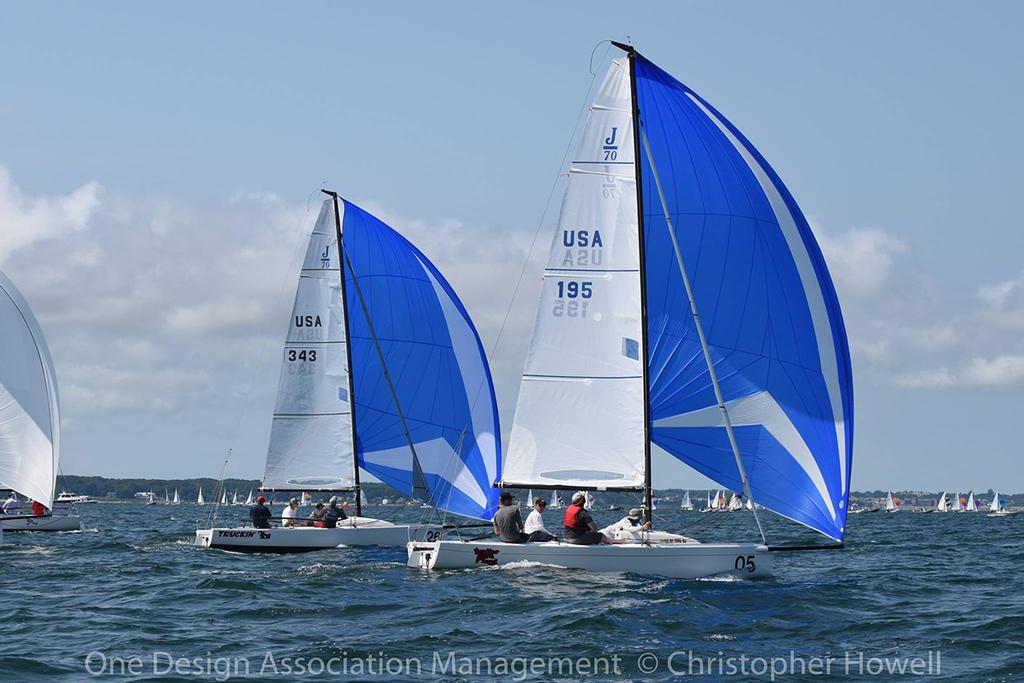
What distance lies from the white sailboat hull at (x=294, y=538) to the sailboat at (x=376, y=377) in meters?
2.00

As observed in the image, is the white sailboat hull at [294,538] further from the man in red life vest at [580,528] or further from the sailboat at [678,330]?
the man in red life vest at [580,528]

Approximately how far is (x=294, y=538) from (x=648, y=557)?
1165 centimetres

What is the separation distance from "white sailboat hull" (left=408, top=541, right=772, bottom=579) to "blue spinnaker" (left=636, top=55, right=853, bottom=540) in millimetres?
1177

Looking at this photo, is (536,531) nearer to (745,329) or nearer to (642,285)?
(642,285)

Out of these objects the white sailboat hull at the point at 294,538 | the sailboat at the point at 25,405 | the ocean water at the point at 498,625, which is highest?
the sailboat at the point at 25,405

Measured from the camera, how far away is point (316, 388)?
3291 cm

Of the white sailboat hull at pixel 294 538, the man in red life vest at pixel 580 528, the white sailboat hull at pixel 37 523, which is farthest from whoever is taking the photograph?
the white sailboat hull at pixel 37 523

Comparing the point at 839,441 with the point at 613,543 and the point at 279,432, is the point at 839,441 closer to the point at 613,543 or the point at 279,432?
the point at 613,543

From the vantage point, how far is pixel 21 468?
112ft

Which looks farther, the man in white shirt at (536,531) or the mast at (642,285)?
the mast at (642,285)

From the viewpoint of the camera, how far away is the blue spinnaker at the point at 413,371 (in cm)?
3234

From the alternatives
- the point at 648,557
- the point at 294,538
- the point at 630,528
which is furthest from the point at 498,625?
the point at 294,538

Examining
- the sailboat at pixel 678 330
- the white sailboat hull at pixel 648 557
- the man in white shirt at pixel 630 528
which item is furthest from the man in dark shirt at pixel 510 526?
the man in white shirt at pixel 630 528

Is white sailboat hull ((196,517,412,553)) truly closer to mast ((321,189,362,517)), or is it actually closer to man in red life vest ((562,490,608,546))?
mast ((321,189,362,517))
